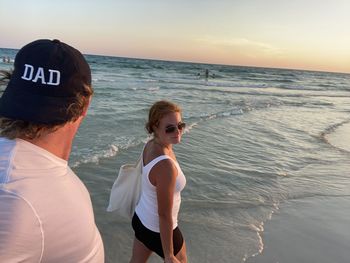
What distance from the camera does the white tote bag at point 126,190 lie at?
128 inches

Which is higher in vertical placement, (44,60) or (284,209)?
(44,60)

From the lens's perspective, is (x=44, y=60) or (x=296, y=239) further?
(x=296, y=239)

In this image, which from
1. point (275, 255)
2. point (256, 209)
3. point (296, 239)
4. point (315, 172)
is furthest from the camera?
point (315, 172)

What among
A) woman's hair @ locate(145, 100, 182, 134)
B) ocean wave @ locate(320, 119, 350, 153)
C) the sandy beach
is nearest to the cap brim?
woman's hair @ locate(145, 100, 182, 134)

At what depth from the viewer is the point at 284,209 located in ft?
20.0

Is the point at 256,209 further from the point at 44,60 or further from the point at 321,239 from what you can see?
the point at 44,60

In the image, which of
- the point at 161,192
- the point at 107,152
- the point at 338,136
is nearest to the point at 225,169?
the point at 107,152

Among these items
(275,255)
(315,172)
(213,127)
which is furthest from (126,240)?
(213,127)

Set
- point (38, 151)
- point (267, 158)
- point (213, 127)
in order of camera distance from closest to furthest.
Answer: point (38, 151)
point (267, 158)
point (213, 127)

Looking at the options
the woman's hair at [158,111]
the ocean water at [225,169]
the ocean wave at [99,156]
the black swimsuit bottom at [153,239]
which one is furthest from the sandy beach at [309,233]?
the ocean wave at [99,156]

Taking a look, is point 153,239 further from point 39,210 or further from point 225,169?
point 225,169

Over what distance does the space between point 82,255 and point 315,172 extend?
778 cm

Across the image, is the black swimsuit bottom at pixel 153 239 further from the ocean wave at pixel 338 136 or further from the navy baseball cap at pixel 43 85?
the ocean wave at pixel 338 136

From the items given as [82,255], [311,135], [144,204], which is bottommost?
[311,135]
